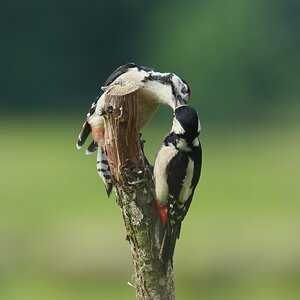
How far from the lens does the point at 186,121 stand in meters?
5.68

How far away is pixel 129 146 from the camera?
534 cm

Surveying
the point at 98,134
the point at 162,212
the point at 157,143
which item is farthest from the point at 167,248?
the point at 157,143

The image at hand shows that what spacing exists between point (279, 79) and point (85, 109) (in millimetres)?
5116

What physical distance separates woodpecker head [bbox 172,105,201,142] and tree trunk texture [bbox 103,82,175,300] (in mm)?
293

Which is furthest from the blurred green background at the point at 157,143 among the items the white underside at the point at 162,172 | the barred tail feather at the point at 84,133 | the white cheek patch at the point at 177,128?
the white cheek patch at the point at 177,128

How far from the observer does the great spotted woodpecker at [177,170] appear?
5.59 meters

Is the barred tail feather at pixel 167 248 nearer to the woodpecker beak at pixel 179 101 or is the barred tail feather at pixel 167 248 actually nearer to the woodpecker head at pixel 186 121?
the woodpecker head at pixel 186 121

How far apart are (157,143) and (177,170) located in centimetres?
1714

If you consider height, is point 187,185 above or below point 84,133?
below

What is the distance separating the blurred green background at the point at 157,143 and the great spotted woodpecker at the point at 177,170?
5126 millimetres

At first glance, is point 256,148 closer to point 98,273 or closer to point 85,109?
point 85,109

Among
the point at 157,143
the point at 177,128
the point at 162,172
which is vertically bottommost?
the point at 162,172

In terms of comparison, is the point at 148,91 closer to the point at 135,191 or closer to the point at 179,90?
the point at 179,90

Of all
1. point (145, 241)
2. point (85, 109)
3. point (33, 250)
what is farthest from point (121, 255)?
point (85, 109)
